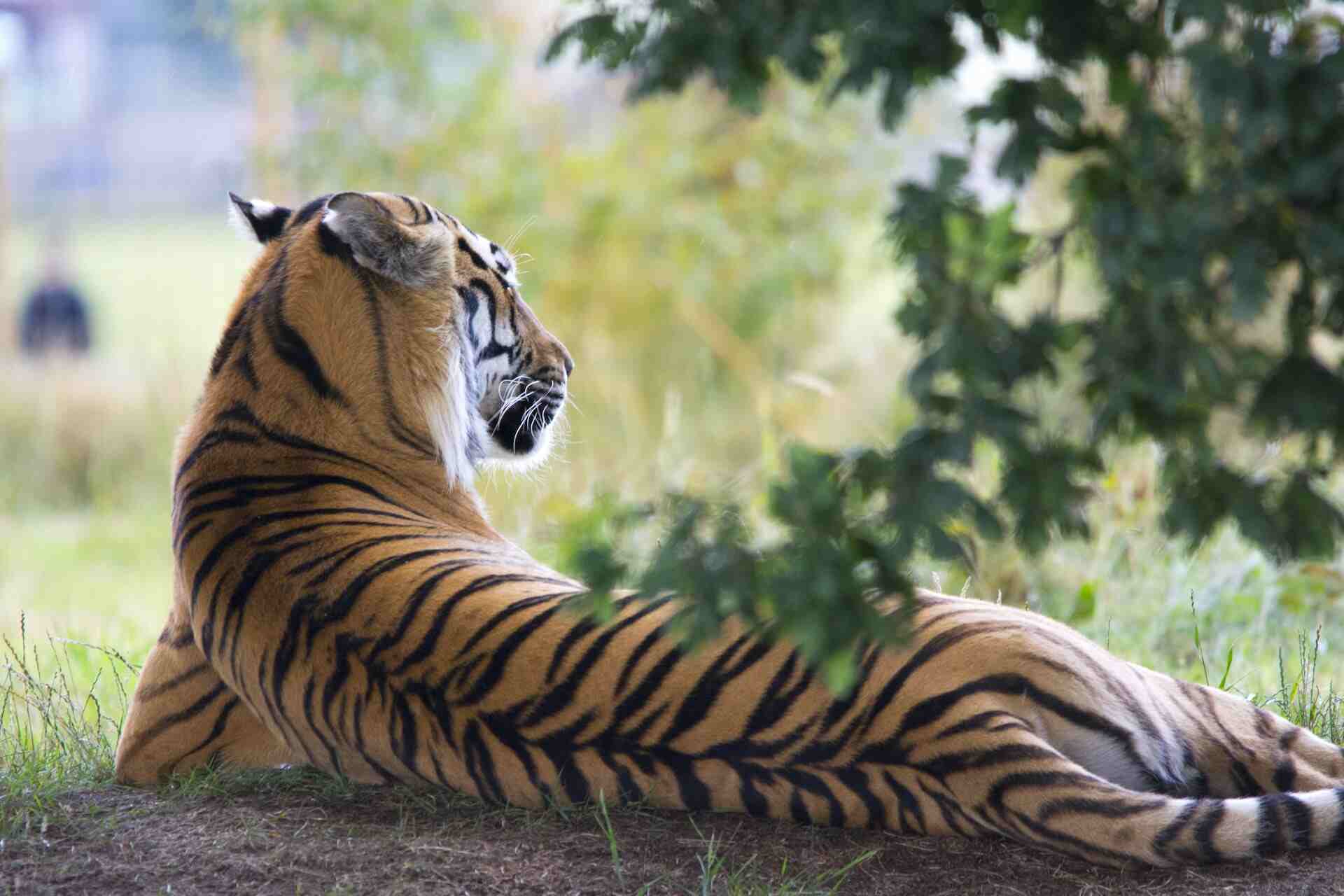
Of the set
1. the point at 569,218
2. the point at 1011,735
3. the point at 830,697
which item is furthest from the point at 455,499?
the point at 569,218

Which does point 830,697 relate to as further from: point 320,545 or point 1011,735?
point 320,545

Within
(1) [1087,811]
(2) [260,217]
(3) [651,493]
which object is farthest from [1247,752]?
(3) [651,493]

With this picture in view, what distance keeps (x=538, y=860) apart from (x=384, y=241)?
4.77 ft

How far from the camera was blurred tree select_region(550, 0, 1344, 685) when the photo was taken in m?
1.48

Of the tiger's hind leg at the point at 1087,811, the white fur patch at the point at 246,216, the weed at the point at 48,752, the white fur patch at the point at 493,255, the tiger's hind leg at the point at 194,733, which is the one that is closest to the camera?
the tiger's hind leg at the point at 1087,811

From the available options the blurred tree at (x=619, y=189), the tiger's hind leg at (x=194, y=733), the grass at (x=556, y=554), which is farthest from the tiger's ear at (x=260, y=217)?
the blurred tree at (x=619, y=189)

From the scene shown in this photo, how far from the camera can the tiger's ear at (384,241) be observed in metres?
3.11

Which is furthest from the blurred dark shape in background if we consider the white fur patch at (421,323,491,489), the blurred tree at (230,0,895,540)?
the white fur patch at (421,323,491,489)

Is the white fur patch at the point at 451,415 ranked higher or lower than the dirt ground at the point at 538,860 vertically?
higher

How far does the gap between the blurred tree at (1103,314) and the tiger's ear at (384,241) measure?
168 centimetres

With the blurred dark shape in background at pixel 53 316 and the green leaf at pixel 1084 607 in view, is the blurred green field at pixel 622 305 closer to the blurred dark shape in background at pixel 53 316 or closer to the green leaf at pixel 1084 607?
the blurred dark shape in background at pixel 53 316

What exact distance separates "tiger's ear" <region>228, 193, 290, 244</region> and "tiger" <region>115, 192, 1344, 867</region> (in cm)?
14

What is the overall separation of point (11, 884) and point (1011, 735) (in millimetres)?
1665

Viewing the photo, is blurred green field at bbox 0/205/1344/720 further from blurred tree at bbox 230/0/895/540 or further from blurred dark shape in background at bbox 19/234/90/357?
blurred dark shape in background at bbox 19/234/90/357
